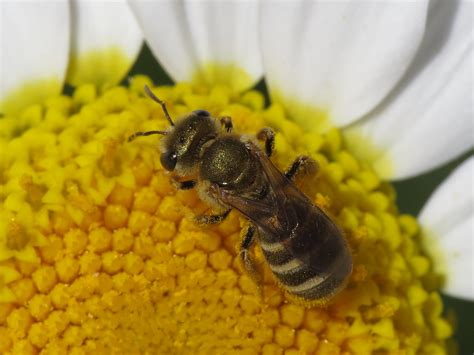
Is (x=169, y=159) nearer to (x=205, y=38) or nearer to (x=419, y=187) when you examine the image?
(x=205, y=38)

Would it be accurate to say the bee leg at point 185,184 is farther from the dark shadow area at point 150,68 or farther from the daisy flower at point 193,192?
the dark shadow area at point 150,68

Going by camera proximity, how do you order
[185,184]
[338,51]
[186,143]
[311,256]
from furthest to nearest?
[338,51], [185,184], [186,143], [311,256]

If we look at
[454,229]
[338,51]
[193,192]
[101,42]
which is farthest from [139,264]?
[454,229]

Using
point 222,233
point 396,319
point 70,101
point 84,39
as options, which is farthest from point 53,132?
point 396,319

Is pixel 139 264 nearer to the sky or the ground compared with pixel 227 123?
nearer to the ground

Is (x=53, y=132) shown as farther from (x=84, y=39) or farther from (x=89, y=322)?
(x=89, y=322)

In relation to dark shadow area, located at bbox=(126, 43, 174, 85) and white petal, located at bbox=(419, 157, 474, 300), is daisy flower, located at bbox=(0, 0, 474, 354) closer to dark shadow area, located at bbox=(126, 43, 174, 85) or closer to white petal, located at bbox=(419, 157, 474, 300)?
white petal, located at bbox=(419, 157, 474, 300)

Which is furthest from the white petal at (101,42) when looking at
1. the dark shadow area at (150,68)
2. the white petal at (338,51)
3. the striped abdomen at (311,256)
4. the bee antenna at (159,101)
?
the striped abdomen at (311,256)

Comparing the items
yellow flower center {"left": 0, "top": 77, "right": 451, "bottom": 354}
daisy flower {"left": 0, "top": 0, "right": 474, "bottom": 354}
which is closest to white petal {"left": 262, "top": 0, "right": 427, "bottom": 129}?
daisy flower {"left": 0, "top": 0, "right": 474, "bottom": 354}
